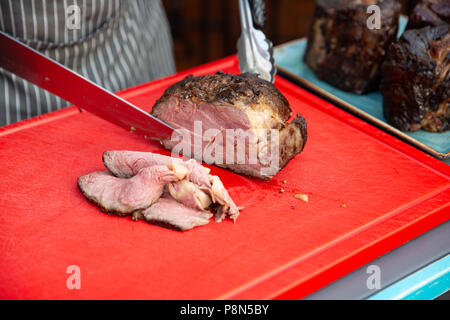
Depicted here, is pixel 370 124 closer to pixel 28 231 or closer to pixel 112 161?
pixel 112 161

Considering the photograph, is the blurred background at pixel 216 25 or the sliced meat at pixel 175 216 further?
the blurred background at pixel 216 25

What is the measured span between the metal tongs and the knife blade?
2.10ft

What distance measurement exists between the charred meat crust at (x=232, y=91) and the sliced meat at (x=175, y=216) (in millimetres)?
560

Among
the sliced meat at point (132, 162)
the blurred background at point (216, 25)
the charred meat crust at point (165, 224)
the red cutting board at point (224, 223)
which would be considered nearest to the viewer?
the red cutting board at point (224, 223)

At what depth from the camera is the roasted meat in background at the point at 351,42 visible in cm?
308

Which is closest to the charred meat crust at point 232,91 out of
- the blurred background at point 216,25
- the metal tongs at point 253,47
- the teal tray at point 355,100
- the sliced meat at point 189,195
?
the metal tongs at point 253,47

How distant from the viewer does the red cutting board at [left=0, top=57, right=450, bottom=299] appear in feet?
5.99

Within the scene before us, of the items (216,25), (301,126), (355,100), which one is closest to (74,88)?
(301,126)

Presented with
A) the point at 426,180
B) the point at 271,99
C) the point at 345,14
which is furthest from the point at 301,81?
the point at 426,180

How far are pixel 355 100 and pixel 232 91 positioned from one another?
113 centimetres

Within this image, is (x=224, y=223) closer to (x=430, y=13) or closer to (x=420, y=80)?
(x=420, y=80)

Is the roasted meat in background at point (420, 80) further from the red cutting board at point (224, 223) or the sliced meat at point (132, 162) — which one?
the sliced meat at point (132, 162)

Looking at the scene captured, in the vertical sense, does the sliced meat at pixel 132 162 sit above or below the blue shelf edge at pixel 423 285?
above

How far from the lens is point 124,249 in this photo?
1958 millimetres
